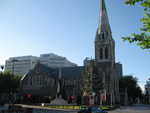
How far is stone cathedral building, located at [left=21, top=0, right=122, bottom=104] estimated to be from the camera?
69375 millimetres

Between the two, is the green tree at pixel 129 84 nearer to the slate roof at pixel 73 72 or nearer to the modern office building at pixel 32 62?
the slate roof at pixel 73 72

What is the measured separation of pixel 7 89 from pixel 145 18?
65.7 meters

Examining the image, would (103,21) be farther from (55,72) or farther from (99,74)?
(55,72)

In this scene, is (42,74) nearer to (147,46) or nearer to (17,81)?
(17,81)

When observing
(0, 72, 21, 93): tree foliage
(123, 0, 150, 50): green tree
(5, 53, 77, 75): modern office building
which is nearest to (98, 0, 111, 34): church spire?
(0, 72, 21, 93): tree foliage

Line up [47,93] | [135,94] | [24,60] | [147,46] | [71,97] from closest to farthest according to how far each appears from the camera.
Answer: [147,46] < [71,97] < [47,93] < [135,94] < [24,60]

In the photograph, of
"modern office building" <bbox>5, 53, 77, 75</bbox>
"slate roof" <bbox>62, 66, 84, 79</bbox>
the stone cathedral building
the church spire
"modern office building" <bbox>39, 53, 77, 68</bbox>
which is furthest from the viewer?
"modern office building" <bbox>39, 53, 77, 68</bbox>

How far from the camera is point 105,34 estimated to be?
7344 cm

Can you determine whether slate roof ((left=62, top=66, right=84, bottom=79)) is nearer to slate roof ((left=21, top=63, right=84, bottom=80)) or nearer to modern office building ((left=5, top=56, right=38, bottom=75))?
slate roof ((left=21, top=63, right=84, bottom=80))

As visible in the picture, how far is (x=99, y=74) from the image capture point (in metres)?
66.5

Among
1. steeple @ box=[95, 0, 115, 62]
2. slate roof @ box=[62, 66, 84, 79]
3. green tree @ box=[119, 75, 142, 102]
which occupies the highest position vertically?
steeple @ box=[95, 0, 115, 62]

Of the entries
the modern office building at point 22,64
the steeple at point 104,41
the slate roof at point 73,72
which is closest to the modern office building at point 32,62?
the modern office building at point 22,64

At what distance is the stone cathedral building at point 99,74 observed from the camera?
228 feet

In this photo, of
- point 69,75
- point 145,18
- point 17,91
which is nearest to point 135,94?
point 69,75
